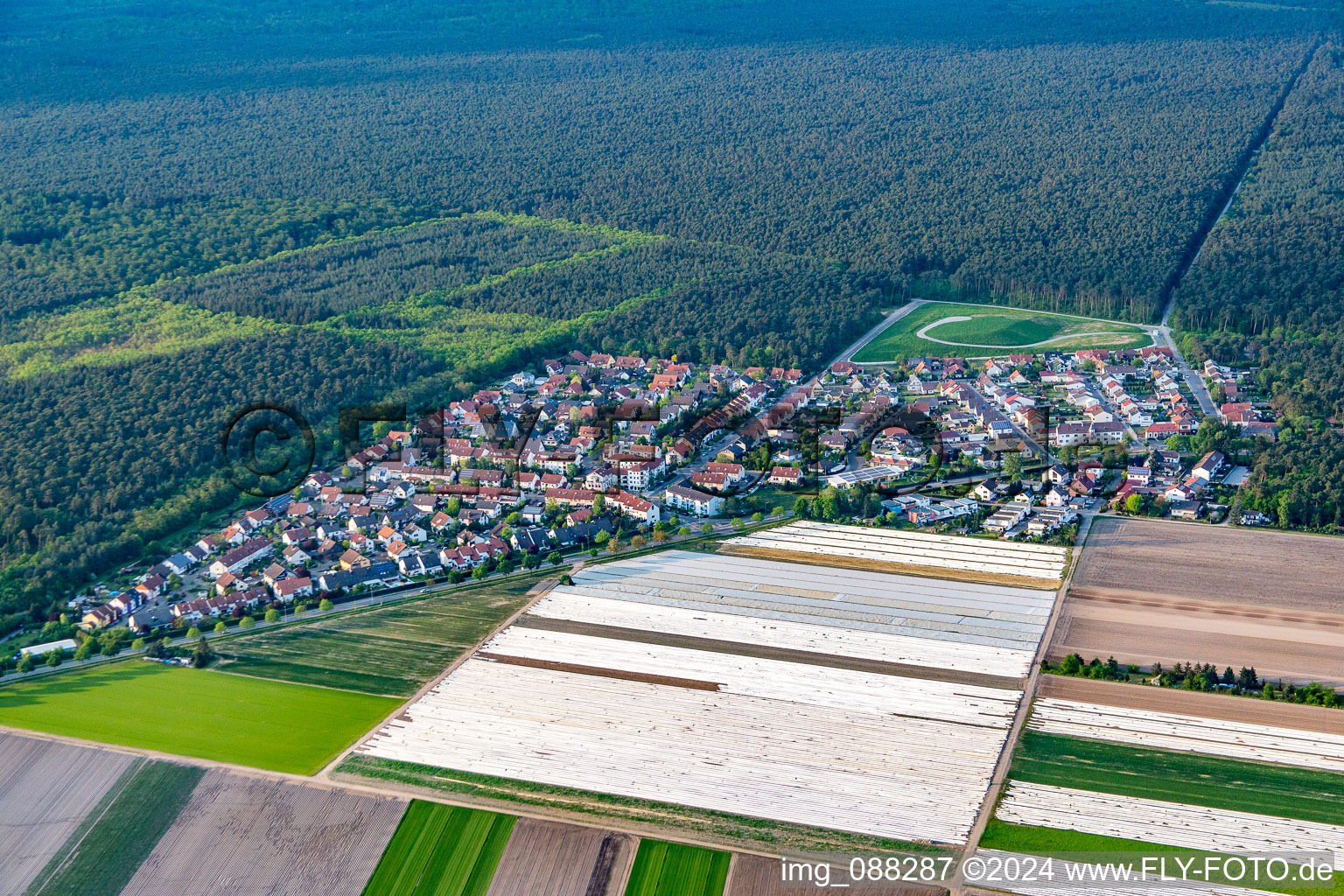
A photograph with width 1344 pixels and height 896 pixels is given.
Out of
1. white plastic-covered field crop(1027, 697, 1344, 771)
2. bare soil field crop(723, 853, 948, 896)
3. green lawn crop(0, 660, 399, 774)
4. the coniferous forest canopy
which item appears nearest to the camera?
bare soil field crop(723, 853, 948, 896)

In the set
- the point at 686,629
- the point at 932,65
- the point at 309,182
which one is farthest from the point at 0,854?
the point at 932,65

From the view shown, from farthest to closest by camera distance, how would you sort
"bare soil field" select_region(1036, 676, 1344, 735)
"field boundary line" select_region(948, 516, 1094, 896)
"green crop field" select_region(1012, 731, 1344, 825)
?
"bare soil field" select_region(1036, 676, 1344, 735) → "green crop field" select_region(1012, 731, 1344, 825) → "field boundary line" select_region(948, 516, 1094, 896)

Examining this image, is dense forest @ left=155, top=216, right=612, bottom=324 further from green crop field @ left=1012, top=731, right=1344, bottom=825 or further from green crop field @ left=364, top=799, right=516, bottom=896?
green crop field @ left=1012, top=731, right=1344, bottom=825

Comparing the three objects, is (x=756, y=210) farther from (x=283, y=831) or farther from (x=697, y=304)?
(x=283, y=831)

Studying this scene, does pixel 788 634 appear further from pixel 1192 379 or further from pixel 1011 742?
pixel 1192 379

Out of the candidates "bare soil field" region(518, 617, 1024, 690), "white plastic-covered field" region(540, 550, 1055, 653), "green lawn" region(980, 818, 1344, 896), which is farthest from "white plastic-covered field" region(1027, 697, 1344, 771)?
"green lawn" region(980, 818, 1344, 896)

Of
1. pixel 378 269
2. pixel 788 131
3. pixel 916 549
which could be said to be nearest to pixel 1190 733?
pixel 916 549

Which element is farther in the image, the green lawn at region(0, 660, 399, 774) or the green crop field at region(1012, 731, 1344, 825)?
the green lawn at region(0, 660, 399, 774)
